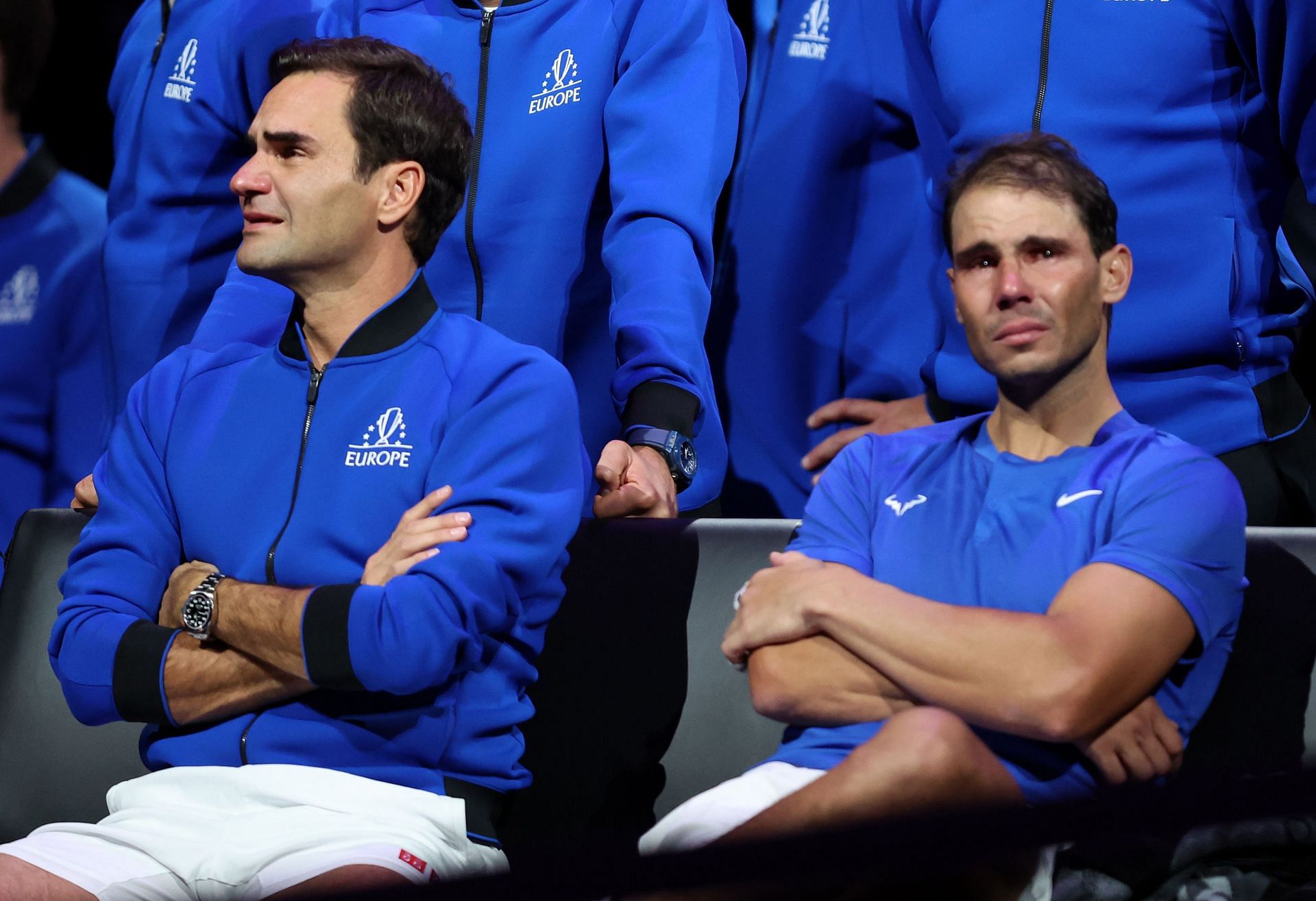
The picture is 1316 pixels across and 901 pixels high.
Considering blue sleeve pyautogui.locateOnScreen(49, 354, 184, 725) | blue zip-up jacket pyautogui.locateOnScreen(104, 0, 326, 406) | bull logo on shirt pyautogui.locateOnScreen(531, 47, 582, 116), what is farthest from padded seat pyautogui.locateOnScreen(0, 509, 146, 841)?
bull logo on shirt pyautogui.locateOnScreen(531, 47, 582, 116)

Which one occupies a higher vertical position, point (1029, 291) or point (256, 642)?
point (1029, 291)

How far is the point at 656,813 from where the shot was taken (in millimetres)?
1634

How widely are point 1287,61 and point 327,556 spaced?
1.24m

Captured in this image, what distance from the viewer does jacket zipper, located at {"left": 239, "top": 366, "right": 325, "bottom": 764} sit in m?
1.50

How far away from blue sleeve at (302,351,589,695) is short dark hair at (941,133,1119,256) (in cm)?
52

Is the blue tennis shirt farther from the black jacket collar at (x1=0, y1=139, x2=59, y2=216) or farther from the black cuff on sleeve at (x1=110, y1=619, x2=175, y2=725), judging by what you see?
the black jacket collar at (x1=0, y1=139, x2=59, y2=216)

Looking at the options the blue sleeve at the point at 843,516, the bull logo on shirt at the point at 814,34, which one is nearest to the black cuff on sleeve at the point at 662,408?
the blue sleeve at the point at 843,516

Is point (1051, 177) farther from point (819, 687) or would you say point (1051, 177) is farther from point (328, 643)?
point (328, 643)

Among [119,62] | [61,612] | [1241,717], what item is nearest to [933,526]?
[1241,717]

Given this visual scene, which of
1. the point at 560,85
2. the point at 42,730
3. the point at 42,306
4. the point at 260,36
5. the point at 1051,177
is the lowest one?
the point at 42,730

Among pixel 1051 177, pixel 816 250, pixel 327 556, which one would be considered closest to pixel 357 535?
pixel 327 556

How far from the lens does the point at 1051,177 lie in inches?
61.0

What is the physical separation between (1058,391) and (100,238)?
186cm

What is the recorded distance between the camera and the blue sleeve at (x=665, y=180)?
181 cm
